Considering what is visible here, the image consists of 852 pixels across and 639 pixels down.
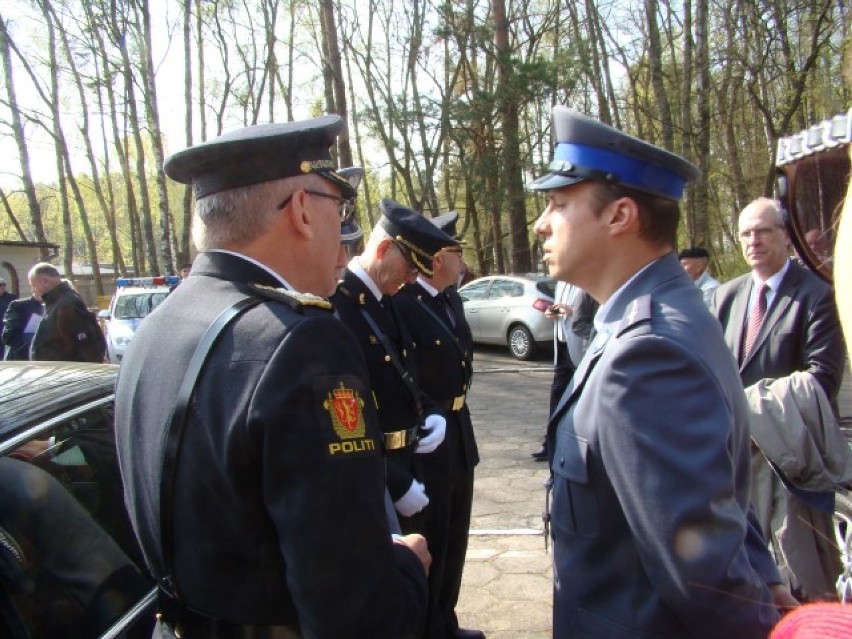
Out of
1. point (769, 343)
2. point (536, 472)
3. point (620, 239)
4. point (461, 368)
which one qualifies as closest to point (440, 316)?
point (461, 368)

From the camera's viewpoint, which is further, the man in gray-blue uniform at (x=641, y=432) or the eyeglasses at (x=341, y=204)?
the eyeglasses at (x=341, y=204)

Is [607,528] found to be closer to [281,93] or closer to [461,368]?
[461,368]

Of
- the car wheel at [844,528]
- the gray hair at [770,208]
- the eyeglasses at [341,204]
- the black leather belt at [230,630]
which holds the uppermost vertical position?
the eyeglasses at [341,204]

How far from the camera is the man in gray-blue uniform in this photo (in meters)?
1.34

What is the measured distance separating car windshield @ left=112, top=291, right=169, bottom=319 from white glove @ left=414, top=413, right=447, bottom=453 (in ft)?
36.4

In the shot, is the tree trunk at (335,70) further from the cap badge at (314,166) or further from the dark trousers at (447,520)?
the cap badge at (314,166)

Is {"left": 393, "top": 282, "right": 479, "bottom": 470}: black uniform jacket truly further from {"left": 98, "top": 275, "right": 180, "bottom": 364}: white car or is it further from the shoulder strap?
{"left": 98, "top": 275, "right": 180, "bottom": 364}: white car

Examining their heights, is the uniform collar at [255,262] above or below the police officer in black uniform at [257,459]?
above

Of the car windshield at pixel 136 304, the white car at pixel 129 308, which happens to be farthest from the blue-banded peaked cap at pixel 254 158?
the car windshield at pixel 136 304

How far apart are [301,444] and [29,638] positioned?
101 centimetres

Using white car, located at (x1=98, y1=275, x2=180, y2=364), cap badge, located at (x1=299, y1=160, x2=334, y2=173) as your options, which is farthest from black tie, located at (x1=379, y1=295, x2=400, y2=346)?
white car, located at (x1=98, y1=275, x2=180, y2=364)

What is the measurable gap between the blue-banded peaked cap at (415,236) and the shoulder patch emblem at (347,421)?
1.91 metres

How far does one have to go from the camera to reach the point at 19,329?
786 centimetres

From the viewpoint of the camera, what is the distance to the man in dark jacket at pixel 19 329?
785 centimetres
